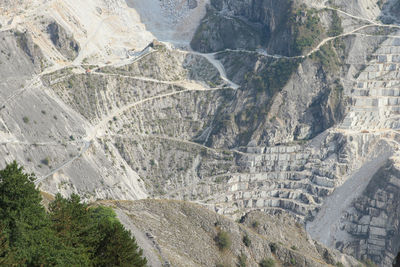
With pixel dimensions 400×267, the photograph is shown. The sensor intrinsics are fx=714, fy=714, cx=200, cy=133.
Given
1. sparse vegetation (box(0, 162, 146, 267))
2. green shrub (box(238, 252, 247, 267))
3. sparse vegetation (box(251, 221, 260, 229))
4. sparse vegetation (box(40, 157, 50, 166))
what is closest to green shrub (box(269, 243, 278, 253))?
green shrub (box(238, 252, 247, 267))

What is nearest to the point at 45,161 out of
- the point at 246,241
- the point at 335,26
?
the point at 246,241

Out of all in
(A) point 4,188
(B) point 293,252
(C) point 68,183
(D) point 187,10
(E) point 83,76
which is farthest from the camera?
(D) point 187,10

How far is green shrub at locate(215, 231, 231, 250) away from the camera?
77312mm

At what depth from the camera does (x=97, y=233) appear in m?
53.8

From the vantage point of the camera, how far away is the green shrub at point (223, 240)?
77.3 metres

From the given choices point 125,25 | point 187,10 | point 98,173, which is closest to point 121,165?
point 98,173

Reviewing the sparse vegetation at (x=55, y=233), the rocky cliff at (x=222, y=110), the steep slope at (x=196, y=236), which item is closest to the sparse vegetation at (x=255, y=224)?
the steep slope at (x=196, y=236)

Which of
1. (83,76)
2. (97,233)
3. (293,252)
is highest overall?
(83,76)

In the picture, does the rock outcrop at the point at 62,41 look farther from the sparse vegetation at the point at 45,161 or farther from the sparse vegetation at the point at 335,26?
the sparse vegetation at the point at 335,26

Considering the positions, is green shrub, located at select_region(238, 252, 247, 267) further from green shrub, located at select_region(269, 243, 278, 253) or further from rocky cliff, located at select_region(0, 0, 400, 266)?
rocky cliff, located at select_region(0, 0, 400, 266)

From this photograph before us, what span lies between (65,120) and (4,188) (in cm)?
8771

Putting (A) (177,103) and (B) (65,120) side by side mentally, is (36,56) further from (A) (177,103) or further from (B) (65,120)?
(A) (177,103)

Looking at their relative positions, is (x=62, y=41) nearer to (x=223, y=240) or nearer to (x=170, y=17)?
(x=170, y=17)

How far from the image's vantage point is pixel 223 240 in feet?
255
